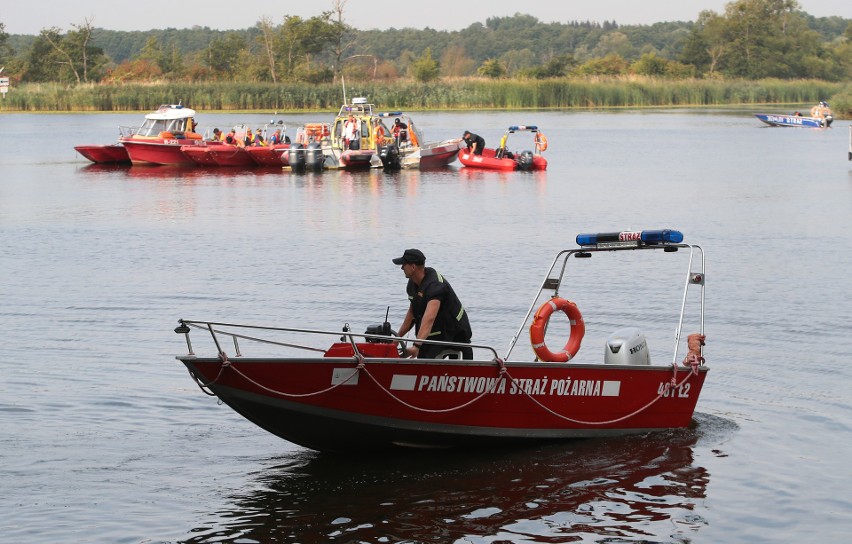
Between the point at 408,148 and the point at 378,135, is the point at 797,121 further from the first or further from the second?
the point at 378,135

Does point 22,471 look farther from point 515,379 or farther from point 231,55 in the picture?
point 231,55

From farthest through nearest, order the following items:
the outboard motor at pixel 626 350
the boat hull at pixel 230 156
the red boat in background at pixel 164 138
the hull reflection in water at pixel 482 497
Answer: the red boat in background at pixel 164 138 < the boat hull at pixel 230 156 < the outboard motor at pixel 626 350 < the hull reflection in water at pixel 482 497

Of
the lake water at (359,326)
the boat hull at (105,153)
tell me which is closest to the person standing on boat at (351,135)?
the lake water at (359,326)

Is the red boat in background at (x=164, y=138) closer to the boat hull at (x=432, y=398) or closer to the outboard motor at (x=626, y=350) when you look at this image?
A: the outboard motor at (x=626, y=350)

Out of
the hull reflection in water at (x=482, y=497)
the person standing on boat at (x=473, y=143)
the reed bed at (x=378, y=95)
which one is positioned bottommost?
the hull reflection in water at (x=482, y=497)

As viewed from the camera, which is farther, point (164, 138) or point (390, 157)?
point (164, 138)

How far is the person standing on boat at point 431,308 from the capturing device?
11.0m

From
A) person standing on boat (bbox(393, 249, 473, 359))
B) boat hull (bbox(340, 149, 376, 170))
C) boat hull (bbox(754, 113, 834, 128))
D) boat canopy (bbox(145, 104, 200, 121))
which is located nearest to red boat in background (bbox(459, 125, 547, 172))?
boat hull (bbox(340, 149, 376, 170))

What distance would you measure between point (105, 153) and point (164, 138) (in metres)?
4.12

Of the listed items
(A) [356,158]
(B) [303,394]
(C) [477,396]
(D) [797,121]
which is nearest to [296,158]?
(A) [356,158]

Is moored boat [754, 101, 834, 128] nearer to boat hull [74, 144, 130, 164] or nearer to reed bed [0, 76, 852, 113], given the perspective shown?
reed bed [0, 76, 852, 113]

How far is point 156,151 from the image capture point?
50.0 m

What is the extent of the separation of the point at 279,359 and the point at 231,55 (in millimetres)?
123361

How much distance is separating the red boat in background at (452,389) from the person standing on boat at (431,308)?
154 mm
